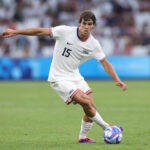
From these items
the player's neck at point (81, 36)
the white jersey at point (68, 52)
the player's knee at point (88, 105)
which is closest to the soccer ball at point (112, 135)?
the player's knee at point (88, 105)

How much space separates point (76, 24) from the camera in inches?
992

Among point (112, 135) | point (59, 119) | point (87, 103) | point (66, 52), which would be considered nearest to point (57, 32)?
point (66, 52)

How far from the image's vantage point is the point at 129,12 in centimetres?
2619

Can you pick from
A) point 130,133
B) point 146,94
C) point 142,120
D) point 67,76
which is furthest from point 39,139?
point 146,94

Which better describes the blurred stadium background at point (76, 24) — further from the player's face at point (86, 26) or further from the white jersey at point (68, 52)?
the player's face at point (86, 26)

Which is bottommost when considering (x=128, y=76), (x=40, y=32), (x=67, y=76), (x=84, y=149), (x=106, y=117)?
(x=128, y=76)

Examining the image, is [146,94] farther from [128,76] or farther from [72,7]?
[72,7]

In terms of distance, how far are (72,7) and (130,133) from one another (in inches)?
733

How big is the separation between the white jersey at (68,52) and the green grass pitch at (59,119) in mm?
1113

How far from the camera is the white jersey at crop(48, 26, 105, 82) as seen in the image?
7.51 m

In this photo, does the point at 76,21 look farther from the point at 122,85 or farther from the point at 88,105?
the point at 88,105

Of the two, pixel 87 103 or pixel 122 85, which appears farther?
pixel 122 85

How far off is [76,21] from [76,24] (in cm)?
17

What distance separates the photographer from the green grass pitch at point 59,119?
734 cm
